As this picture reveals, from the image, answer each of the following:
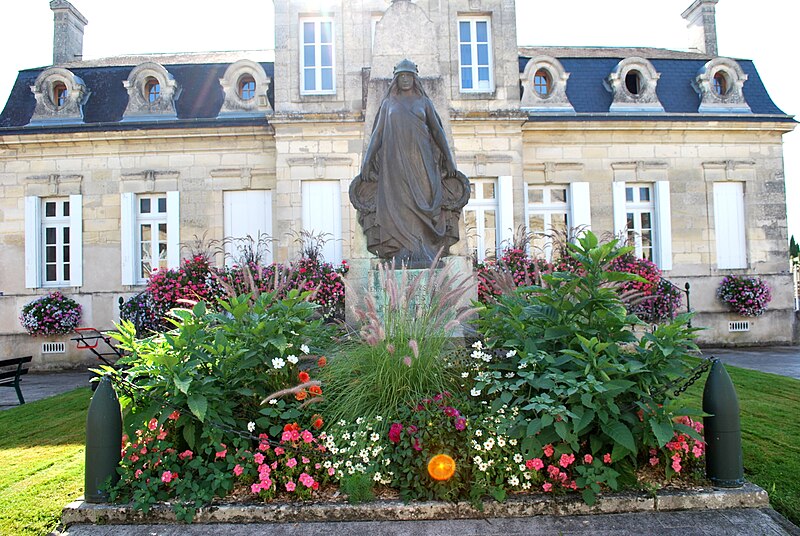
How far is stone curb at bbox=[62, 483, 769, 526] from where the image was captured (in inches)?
116

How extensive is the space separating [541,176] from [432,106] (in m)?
8.39

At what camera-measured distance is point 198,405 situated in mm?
3080

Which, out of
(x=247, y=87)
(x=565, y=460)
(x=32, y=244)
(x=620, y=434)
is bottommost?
(x=565, y=460)

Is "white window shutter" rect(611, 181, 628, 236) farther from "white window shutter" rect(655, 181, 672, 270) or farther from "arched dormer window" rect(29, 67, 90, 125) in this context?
"arched dormer window" rect(29, 67, 90, 125)

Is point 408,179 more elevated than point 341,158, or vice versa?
point 341,158

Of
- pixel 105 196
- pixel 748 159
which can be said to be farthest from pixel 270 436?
pixel 748 159

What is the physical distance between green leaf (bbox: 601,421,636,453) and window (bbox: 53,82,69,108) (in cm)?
1434

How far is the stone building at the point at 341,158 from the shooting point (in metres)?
12.2

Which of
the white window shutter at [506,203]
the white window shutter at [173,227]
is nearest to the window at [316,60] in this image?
the white window shutter at [173,227]

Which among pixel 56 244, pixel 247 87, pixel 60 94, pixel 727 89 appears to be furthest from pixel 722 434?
pixel 60 94

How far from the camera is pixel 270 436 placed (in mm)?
3344

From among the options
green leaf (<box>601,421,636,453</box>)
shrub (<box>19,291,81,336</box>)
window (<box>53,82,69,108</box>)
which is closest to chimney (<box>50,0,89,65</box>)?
window (<box>53,82,69,108</box>)

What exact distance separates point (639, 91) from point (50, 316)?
1379cm

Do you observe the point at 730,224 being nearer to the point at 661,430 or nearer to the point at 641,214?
the point at 641,214
